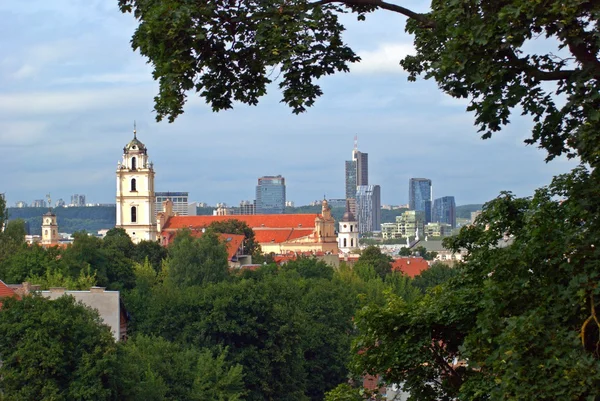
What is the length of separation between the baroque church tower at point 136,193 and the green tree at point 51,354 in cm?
14171

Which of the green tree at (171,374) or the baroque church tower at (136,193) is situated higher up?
the baroque church tower at (136,193)

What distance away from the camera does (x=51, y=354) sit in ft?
129

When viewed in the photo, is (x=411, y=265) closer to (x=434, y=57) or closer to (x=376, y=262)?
(x=376, y=262)

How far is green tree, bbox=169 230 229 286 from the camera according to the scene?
3610 inches

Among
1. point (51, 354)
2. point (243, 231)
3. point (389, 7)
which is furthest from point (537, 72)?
point (243, 231)

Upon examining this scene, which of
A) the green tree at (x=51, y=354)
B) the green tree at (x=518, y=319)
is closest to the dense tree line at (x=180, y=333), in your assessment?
the green tree at (x=51, y=354)

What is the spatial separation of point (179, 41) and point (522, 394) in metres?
4.54

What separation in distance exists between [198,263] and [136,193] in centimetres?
9182

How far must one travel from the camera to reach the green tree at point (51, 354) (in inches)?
1526

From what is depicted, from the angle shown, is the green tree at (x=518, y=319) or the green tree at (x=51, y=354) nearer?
the green tree at (x=518, y=319)

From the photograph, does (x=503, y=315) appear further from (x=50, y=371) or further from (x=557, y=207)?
(x=50, y=371)

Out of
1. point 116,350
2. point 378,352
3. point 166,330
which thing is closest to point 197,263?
point 166,330

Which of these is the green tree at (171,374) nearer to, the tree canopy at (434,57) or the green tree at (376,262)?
the tree canopy at (434,57)

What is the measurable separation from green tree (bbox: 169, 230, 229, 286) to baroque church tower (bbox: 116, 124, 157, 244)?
87.3 metres
